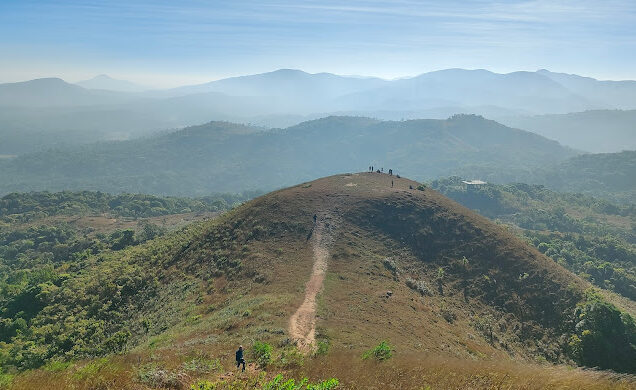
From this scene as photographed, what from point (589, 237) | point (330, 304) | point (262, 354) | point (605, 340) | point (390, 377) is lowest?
point (589, 237)

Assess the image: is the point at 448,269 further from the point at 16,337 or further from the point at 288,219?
the point at 16,337

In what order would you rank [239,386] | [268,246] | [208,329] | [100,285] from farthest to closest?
[268,246]
[100,285]
[208,329]
[239,386]

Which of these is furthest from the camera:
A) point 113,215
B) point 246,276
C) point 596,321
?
point 113,215

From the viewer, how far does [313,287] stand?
36719mm

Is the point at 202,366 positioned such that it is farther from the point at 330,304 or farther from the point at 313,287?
the point at 313,287

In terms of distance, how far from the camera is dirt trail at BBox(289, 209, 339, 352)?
25641 mm

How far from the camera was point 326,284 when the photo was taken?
124 ft

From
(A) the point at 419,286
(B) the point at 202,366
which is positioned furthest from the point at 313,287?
(B) the point at 202,366

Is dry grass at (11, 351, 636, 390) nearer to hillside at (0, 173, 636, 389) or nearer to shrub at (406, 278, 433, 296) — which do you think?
hillside at (0, 173, 636, 389)

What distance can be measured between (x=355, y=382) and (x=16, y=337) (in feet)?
145

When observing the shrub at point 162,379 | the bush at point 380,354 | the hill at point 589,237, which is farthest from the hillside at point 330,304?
the hill at point 589,237

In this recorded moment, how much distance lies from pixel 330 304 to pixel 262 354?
13.8 m

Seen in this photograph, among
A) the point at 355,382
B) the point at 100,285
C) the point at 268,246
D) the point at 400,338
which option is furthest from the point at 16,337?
the point at 355,382

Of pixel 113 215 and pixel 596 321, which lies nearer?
pixel 596 321
